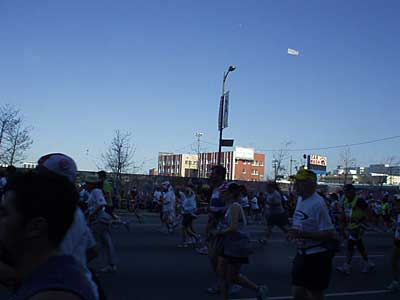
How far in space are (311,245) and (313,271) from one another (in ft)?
0.91

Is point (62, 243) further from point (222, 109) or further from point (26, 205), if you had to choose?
point (222, 109)

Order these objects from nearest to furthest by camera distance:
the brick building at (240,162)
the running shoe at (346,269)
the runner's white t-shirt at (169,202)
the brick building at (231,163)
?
the running shoe at (346,269), the runner's white t-shirt at (169,202), the brick building at (231,163), the brick building at (240,162)

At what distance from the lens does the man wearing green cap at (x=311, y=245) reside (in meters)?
5.19

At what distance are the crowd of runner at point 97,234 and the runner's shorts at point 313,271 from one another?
0.01 m

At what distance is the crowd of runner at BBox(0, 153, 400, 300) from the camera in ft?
4.94

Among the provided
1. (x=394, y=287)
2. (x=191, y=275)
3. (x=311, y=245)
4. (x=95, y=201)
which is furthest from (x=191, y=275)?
(x=311, y=245)

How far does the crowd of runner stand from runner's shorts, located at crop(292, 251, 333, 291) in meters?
0.01

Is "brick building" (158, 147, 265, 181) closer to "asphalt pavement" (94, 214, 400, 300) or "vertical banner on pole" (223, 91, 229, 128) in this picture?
"vertical banner on pole" (223, 91, 229, 128)

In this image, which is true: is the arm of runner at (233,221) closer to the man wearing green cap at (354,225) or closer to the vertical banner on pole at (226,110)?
the man wearing green cap at (354,225)

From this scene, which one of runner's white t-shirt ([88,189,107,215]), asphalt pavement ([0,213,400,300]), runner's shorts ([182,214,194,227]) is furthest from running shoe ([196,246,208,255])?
runner's white t-shirt ([88,189,107,215])

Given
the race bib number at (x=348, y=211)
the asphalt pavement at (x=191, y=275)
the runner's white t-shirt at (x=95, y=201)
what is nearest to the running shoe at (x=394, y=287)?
the asphalt pavement at (x=191, y=275)

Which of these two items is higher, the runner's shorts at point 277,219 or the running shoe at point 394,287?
the runner's shorts at point 277,219

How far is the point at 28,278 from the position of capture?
1506 mm

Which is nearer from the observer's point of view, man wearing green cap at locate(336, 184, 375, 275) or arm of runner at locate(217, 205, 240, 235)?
arm of runner at locate(217, 205, 240, 235)
